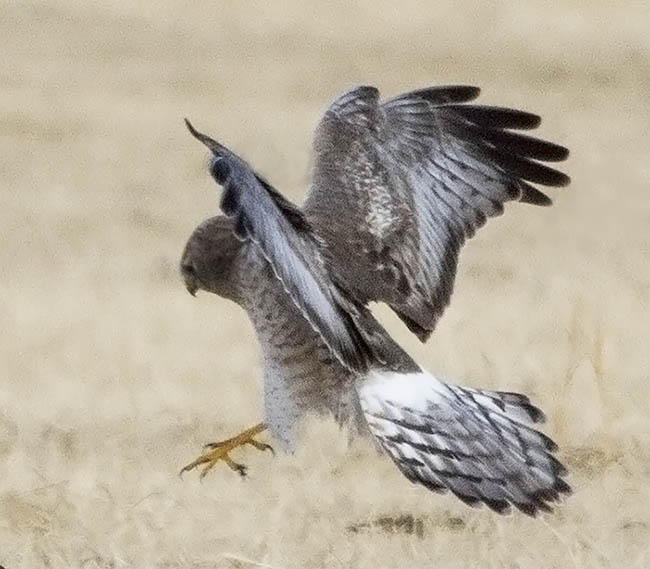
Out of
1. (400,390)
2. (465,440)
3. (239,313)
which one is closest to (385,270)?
(400,390)

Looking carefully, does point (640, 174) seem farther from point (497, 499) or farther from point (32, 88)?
point (497, 499)

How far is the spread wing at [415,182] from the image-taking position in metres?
6.68

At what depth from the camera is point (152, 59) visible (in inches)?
885

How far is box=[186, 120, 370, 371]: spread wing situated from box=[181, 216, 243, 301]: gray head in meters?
0.61

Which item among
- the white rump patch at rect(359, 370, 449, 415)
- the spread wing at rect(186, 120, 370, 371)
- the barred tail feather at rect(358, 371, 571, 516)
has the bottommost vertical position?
the barred tail feather at rect(358, 371, 571, 516)

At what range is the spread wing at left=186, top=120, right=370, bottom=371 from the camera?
513 centimetres

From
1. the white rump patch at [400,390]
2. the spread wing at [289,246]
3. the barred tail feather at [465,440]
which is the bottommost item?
the barred tail feather at [465,440]

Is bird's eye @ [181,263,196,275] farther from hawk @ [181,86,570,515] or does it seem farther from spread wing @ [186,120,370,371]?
spread wing @ [186,120,370,371]

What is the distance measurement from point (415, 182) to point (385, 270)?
1.70 ft

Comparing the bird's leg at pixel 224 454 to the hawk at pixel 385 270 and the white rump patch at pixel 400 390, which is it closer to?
the hawk at pixel 385 270

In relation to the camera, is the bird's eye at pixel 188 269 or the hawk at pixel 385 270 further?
the bird's eye at pixel 188 269

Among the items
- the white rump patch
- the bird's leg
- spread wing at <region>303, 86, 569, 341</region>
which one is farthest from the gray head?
the white rump patch

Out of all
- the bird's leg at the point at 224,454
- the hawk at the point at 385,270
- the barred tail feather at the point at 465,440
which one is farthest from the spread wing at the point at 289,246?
the bird's leg at the point at 224,454

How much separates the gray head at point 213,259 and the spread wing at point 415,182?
→ 0.25 meters
